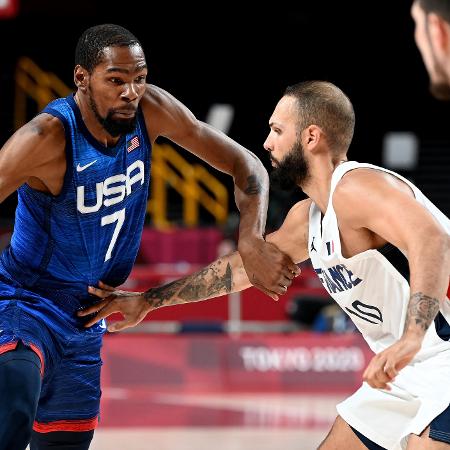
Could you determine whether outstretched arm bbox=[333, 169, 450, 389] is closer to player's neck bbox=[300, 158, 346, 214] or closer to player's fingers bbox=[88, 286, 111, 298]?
player's neck bbox=[300, 158, 346, 214]

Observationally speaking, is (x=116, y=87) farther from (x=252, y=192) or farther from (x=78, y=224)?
(x=252, y=192)

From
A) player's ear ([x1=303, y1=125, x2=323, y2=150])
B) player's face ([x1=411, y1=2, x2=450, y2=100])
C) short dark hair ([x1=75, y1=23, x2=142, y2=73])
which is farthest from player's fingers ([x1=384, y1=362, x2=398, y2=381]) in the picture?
short dark hair ([x1=75, y1=23, x2=142, y2=73])

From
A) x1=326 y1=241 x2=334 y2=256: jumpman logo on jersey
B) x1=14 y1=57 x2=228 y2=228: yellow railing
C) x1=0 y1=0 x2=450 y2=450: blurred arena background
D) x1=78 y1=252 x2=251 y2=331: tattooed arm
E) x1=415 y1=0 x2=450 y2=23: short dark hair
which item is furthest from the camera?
x1=14 y1=57 x2=228 y2=228: yellow railing

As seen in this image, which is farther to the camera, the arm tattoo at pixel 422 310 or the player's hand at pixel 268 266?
the player's hand at pixel 268 266

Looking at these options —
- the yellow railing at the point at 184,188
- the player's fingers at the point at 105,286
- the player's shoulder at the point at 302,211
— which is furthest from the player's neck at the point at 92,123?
the yellow railing at the point at 184,188

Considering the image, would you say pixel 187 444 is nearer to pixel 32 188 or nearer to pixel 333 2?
pixel 32 188

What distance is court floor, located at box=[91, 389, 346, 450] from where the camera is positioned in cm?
738

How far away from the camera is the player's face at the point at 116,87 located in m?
4.10

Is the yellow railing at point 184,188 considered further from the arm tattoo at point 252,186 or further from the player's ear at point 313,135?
the player's ear at point 313,135

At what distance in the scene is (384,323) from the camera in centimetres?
386

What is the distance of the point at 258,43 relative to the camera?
21.0 m

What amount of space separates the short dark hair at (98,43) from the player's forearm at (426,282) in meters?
1.56

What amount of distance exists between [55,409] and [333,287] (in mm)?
1367

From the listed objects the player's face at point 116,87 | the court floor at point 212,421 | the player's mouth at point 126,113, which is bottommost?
the court floor at point 212,421
